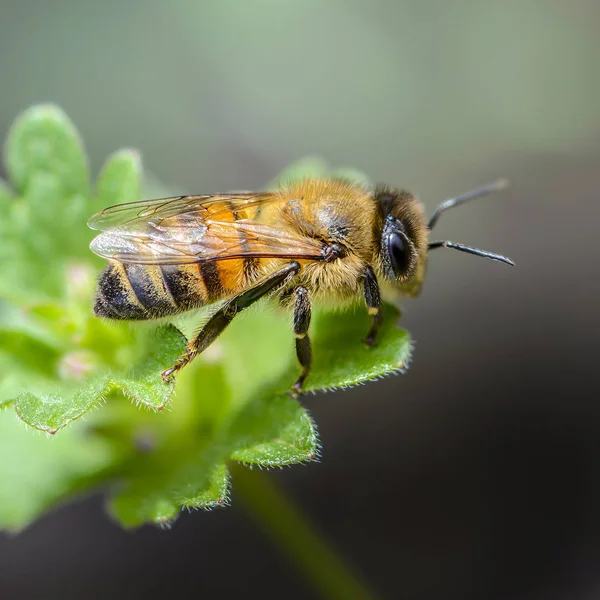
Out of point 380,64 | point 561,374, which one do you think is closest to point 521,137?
point 380,64

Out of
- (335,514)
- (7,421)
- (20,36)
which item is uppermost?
(20,36)

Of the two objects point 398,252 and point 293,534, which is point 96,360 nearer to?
point 293,534

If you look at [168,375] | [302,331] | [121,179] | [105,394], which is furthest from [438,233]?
[105,394]

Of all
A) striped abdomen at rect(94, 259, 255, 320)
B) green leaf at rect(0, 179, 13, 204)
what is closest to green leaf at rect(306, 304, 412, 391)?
striped abdomen at rect(94, 259, 255, 320)

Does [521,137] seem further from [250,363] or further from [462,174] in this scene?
[250,363]

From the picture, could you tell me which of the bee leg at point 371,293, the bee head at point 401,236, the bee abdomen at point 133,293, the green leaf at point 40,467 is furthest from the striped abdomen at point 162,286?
the green leaf at point 40,467

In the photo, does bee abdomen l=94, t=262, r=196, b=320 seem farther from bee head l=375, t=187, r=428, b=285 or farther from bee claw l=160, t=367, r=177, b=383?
bee head l=375, t=187, r=428, b=285

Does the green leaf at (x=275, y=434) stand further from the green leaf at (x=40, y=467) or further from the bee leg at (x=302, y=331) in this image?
the green leaf at (x=40, y=467)
